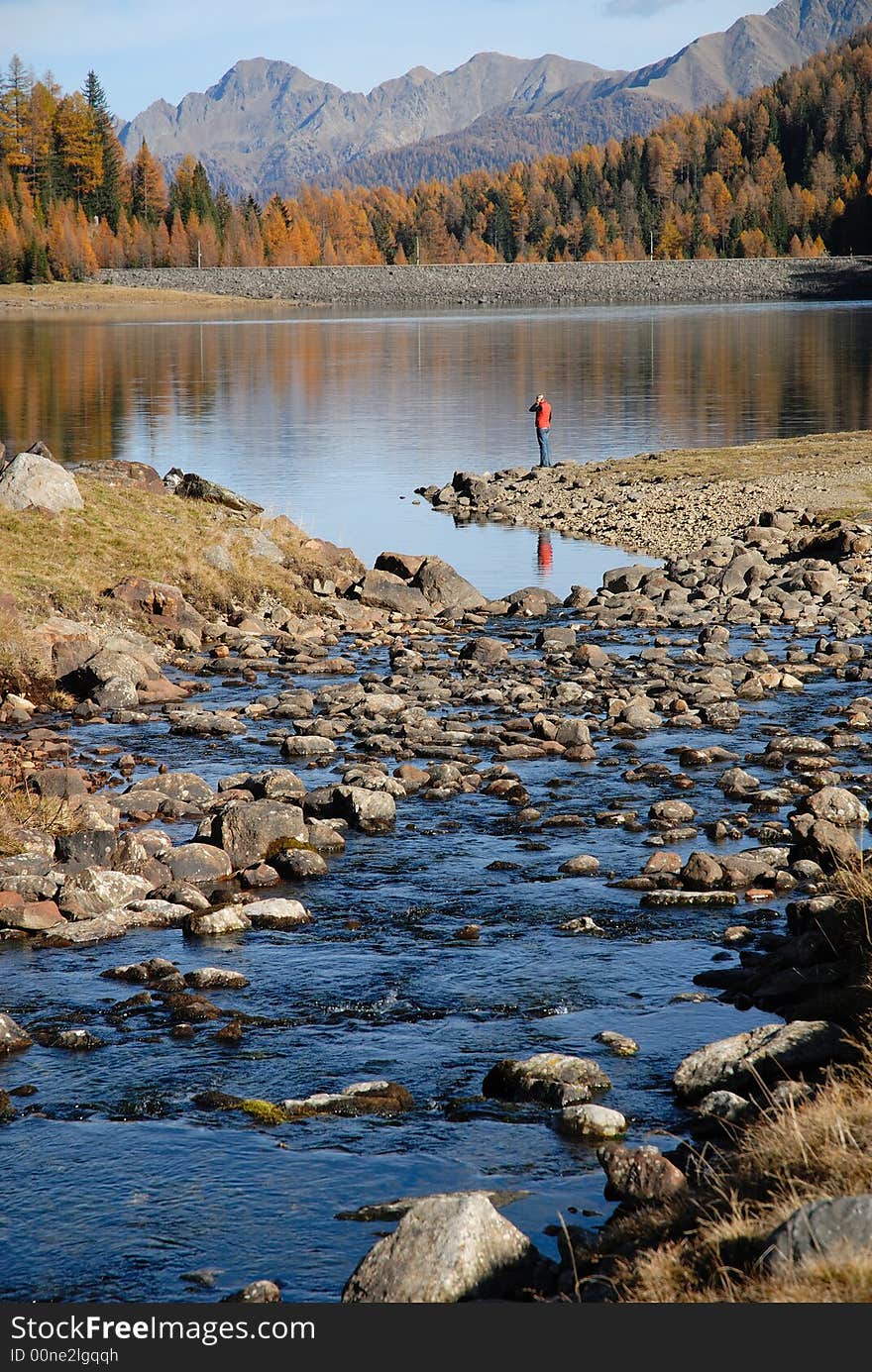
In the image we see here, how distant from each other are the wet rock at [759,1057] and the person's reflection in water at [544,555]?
23920 mm

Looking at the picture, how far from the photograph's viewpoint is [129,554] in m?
27.7

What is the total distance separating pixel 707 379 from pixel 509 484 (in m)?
39.0

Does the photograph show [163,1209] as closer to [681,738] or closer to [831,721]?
[681,738]

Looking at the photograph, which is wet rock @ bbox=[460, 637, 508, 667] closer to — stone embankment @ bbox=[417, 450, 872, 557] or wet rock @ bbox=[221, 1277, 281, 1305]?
stone embankment @ bbox=[417, 450, 872, 557]

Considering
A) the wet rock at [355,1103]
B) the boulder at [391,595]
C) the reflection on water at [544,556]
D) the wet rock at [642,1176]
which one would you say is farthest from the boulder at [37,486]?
the wet rock at [642,1176]

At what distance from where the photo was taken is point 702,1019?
11672 mm

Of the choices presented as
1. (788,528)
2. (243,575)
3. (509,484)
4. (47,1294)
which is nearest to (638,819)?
(47,1294)

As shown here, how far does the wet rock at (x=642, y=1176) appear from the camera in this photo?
8.49 metres

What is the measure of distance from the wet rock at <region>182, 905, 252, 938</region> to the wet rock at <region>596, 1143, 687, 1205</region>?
5.42m

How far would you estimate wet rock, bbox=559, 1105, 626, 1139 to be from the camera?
988 cm

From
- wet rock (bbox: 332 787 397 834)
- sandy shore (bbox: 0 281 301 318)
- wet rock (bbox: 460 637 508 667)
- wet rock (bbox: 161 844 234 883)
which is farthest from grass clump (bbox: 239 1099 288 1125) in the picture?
sandy shore (bbox: 0 281 301 318)

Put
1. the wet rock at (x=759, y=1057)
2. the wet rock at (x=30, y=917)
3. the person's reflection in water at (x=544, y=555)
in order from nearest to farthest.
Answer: the wet rock at (x=759, y=1057)
the wet rock at (x=30, y=917)
the person's reflection in water at (x=544, y=555)

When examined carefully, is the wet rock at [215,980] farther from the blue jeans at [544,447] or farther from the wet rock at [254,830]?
the blue jeans at [544,447]

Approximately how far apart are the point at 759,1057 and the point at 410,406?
6258 cm
